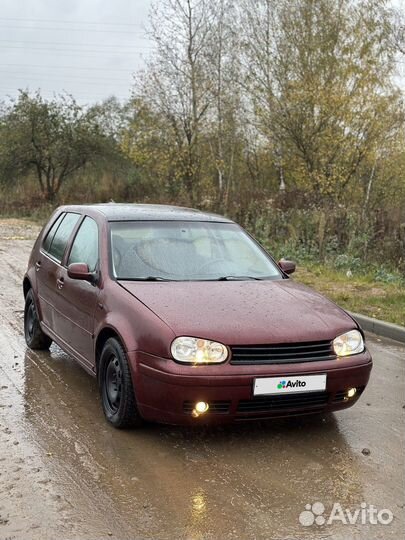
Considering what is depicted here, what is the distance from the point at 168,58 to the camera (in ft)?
87.4

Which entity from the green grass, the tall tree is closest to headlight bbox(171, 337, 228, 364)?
the green grass

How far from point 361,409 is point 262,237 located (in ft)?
35.5

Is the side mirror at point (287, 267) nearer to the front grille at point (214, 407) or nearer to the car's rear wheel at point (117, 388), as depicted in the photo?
the car's rear wheel at point (117, 388)

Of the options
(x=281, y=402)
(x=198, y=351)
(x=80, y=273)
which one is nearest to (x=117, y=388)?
(x=198, y=351)

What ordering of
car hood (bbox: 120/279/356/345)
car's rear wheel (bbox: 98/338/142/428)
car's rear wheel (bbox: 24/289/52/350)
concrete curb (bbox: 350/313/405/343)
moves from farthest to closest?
concrete curb (bbox: 350/313/405/343) → car's rear wheel (bbox: 24/289/52/350) → car's rear wheel (bbox: 98/338/142/428) → car hood (bbox: 120/279/356/345)

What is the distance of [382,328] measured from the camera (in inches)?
323

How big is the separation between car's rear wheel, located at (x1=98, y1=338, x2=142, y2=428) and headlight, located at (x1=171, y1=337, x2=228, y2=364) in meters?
0.44

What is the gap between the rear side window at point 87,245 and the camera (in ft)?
17.4

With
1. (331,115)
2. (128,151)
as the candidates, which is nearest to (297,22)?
(331,115)

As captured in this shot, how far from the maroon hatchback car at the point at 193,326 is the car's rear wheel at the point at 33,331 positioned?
64cm

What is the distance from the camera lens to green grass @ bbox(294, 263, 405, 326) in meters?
9.02

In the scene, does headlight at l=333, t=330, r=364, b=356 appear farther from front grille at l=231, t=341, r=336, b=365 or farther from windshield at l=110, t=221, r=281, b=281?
windshield at l=110, t=221, r=281, b=281

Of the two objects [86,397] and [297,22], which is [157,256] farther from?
[297,22]

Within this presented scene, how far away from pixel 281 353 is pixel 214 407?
54 cm
